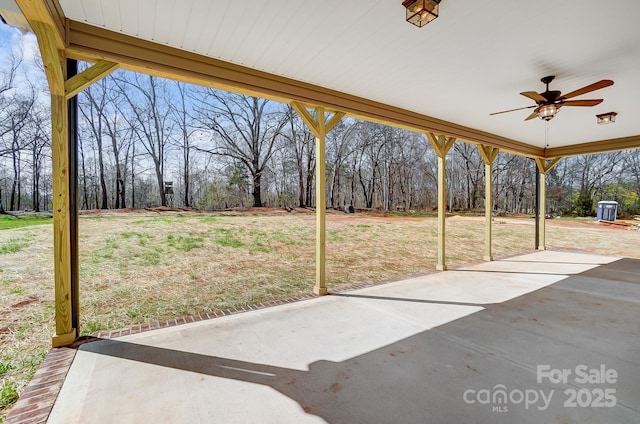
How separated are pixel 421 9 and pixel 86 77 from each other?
8.79 ft

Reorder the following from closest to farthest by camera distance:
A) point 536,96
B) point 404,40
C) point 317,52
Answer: point 404,40, point 317,52, point 536,96

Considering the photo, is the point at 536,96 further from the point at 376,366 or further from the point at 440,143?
the point at 376,366

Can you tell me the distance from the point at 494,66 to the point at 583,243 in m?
8.47

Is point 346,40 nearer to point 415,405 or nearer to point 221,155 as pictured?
point 415,405

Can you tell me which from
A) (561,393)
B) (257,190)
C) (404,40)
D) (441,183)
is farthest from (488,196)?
(257,190)

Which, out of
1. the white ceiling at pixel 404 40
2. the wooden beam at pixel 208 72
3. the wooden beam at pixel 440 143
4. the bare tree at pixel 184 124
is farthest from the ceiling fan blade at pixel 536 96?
the bare tree at pixel 184 124

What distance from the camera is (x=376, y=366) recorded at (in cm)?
217

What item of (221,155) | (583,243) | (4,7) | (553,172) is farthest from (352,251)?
(553,172)

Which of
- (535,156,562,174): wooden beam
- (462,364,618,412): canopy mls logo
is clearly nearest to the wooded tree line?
(535,156,562,174): wooden beam

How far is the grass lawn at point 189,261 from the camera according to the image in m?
3.33

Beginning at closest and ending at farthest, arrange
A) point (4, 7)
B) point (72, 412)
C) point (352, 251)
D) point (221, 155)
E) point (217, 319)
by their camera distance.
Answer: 1. point (72, 412)
2. point (4, 7)
3. point (217, 319)
4. point (352, 251)
5. point (221, 155)

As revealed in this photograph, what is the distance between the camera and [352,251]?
724cm

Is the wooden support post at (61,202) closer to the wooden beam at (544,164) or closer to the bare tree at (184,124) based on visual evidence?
the wooden beam at (544,164)

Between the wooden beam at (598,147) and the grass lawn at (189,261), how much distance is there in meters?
2.54
